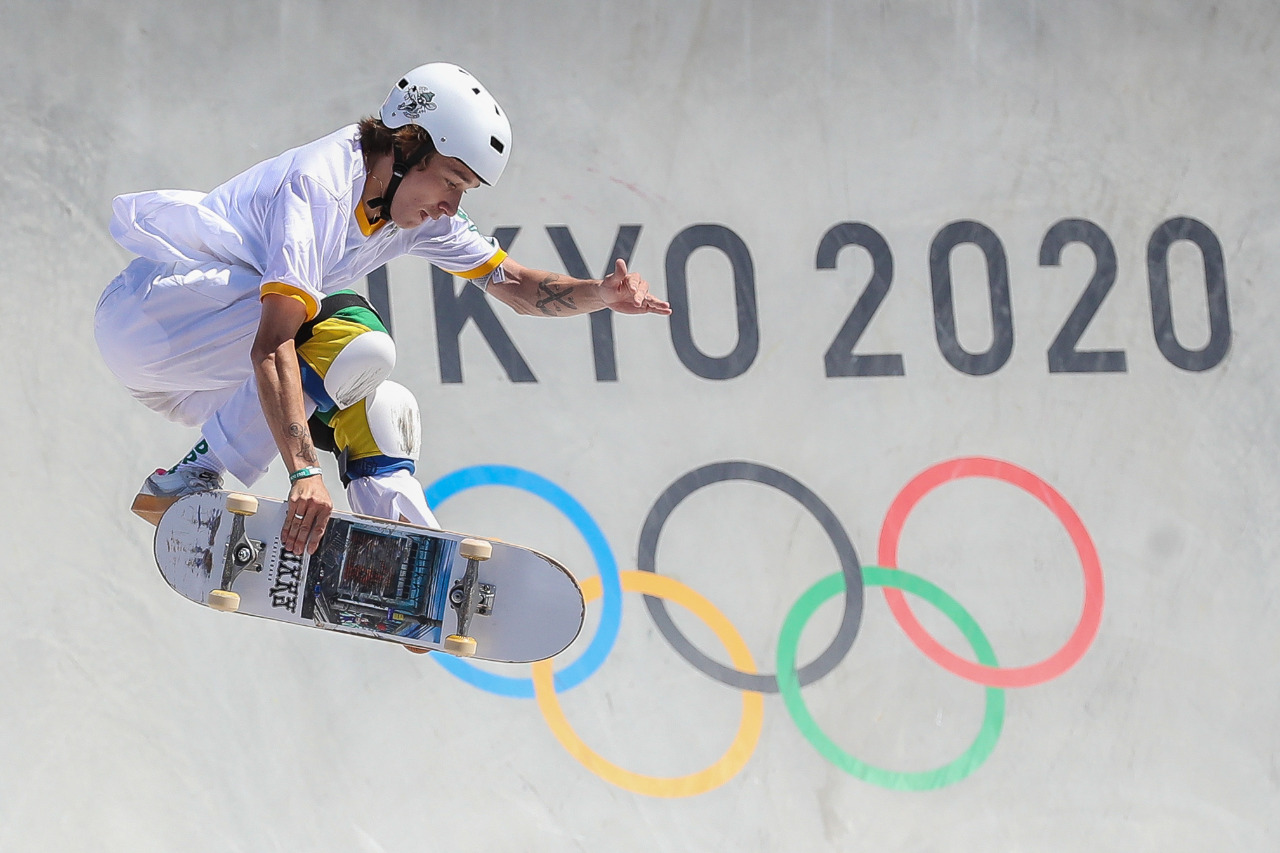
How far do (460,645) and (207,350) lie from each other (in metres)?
0.99

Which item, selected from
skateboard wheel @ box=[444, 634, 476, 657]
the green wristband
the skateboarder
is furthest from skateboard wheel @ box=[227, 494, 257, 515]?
skateboard wheel @ box=[444, 634, 476, 657]

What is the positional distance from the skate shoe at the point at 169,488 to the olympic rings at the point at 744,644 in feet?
4.40

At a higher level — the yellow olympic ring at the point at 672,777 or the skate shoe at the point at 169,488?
the skate shoe at the point at 169,488

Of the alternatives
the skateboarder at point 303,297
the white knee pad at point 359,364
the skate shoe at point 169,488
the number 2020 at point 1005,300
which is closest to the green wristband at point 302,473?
the skateboarder at point 303,297

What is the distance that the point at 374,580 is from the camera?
8.95 feet

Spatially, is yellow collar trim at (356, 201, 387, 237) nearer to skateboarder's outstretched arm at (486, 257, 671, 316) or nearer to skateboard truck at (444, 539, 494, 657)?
skateboarder's outstretched arm at (486, 257, 671, 316)

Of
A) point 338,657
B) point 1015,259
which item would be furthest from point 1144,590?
point 338,657

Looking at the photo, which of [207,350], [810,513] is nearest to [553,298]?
[207,350]

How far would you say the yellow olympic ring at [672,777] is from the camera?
4.09m

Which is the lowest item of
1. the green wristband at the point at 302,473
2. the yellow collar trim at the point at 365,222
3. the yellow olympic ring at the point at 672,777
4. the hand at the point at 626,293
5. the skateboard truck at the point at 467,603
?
the yellow olympic ring at the point at 672,777

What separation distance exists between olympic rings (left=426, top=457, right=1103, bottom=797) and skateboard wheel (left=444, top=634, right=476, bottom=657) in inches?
56.6

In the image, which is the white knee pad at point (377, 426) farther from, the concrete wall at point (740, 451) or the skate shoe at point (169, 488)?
the concrete wall at point (740, 451)

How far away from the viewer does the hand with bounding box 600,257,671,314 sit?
2.89 metres

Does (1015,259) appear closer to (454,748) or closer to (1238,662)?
(1238,662)
